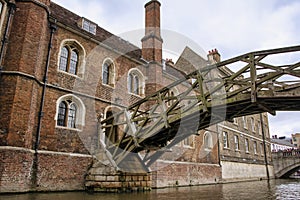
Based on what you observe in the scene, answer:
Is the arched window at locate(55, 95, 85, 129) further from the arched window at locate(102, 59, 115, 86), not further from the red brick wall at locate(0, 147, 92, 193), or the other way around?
the arched window at locate(102, 59, 115, 86)

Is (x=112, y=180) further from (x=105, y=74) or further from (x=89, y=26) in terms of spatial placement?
(x=89, y=26)

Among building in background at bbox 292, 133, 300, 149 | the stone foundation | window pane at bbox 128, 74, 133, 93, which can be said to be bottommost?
the stone foundation

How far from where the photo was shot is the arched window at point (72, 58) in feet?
42.8

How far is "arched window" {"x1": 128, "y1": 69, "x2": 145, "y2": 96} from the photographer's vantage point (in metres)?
16.6

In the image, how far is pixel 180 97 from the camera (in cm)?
930

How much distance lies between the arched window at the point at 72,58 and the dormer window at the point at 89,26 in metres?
2.37

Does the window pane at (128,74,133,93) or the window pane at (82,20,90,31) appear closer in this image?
the window pane at (82,20,90,31)

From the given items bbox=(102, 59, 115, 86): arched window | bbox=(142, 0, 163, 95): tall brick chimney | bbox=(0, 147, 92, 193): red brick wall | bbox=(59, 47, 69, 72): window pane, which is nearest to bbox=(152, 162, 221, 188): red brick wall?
bbox=(0, 147, 92, 193): red brick wall

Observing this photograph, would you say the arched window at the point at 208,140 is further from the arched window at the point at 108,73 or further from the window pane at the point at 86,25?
the window pane at the point at 86,25

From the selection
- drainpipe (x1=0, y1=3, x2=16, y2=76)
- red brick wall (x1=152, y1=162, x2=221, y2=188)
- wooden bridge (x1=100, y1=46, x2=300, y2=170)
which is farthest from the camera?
red brick wall (x1=152, y1=162, x2=221, y2=188)

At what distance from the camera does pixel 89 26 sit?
15977mm

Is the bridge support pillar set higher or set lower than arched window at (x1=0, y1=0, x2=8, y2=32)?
lower

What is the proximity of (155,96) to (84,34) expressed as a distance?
5902mm

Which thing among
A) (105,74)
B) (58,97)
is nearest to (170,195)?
(58,97)
